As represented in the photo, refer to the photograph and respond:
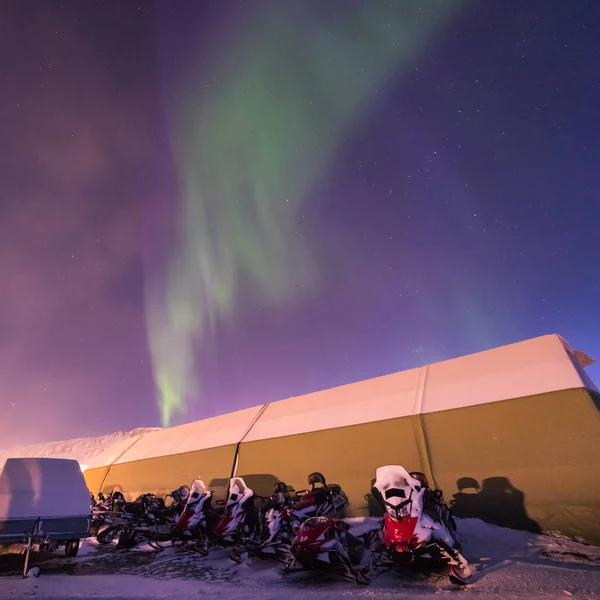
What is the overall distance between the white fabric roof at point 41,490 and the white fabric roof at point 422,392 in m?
6.48

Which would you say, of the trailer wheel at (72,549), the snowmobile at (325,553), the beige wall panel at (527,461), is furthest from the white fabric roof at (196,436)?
the snowmobile at (325,553)

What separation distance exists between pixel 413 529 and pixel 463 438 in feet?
16.2

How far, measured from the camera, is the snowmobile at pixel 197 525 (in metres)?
9.07

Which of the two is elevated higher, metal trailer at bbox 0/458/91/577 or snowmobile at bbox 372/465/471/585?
metal trailer at bbox 0/458/91/577

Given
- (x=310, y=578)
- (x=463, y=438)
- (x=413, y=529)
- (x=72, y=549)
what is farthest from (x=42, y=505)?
(x=463, y=438)

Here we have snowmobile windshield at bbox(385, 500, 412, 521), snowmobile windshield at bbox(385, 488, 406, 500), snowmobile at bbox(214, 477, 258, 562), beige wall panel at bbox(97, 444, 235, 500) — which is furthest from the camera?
beige wall panel at bbox(97, 444, 235, 500)

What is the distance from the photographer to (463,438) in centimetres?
973

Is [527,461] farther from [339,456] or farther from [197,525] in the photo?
[197,525]

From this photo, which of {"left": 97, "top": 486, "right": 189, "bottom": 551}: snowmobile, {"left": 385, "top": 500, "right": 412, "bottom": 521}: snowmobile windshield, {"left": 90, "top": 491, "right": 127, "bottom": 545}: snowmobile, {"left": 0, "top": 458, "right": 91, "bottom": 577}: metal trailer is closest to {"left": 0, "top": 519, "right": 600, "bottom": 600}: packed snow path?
{"left": 0, "top": 458, "right": 91, "bottom": 577}: metal trailer

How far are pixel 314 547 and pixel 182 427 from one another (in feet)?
51.9

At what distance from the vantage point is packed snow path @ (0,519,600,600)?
493 cm

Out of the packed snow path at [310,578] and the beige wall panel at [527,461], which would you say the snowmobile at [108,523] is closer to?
the packed snow path at [310,578]

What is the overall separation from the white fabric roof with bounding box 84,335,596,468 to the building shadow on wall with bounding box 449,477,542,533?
1902mm

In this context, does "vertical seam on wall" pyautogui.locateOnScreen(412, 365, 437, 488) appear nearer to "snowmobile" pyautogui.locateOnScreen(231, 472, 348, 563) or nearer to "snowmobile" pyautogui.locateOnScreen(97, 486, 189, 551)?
"snowmobile" pyautogui.locateOnScreen(231, 472, 348, 563)
